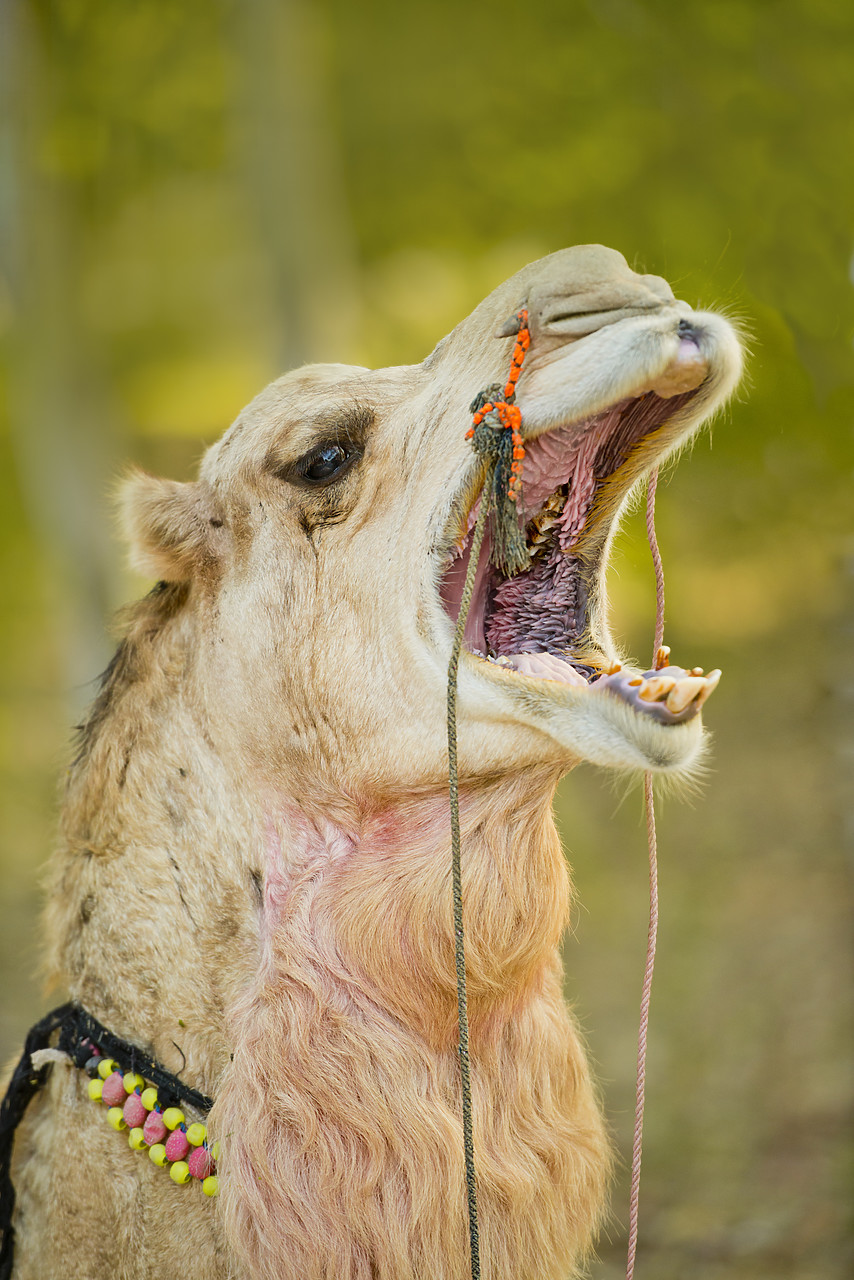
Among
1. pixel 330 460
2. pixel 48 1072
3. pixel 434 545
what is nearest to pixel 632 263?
pixel 330 460

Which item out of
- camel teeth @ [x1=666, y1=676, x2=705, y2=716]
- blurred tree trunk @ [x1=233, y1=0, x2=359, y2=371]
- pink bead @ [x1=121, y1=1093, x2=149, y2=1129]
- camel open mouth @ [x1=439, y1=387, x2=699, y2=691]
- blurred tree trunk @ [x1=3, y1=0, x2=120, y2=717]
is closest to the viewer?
camel teeth @ [x1=666, y1=676, x2=705, y2=716]

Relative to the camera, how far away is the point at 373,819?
1.50 meters

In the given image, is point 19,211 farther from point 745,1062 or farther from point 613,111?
point 745,1062

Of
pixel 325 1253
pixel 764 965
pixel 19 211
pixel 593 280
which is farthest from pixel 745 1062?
pixel 19 211

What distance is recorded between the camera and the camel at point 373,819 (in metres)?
1.34

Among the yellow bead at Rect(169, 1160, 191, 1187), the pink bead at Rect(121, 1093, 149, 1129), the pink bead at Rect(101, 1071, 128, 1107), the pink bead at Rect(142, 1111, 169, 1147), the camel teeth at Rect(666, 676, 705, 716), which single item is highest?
the camel teeth at Rect(666, 676, 705, 716)

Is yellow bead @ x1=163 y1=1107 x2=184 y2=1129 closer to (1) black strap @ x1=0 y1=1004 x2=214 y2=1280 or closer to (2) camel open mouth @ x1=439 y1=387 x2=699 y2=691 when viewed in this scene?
(1) black strap @ x1=0 y1=1004 x2=214 y2=1280

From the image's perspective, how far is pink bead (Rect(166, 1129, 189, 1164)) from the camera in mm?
1486

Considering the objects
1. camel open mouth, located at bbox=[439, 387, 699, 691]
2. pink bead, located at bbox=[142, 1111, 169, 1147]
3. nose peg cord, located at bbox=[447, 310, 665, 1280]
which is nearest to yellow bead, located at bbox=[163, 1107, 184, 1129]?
pink bead, located at bbox=[142, 1111, 169, 1147]

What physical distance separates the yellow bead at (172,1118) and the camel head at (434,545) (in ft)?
1.73

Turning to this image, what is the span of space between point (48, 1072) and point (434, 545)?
3.81ft

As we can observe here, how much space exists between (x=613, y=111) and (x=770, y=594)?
207 cm

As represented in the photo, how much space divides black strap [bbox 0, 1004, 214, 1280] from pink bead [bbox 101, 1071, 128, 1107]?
0.9 inches

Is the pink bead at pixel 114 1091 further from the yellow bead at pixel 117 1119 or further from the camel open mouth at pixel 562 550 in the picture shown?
the camel open mouth at pixel 562 550
